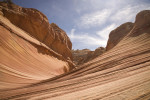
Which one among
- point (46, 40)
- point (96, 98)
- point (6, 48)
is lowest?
point (96, 98)

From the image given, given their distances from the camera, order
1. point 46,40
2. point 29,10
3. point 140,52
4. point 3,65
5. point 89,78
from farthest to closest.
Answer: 1. point 46,40
2. point 29,10
3. point 3,65
4. point 140,52
5. point 89,78

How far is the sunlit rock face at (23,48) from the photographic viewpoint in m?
4.85

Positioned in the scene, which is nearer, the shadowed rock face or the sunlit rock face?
the sunlit rock face

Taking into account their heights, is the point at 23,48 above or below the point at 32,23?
below

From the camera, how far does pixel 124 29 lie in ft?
29.5

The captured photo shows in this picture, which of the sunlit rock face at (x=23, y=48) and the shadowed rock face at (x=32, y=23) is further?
the shadowed rock face at (x=32, y=23)

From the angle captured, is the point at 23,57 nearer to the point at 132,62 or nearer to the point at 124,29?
the point at 132,62

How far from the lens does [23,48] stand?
7180 mm

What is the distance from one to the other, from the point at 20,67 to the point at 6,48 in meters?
1.52

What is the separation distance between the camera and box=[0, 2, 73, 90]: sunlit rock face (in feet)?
15.9

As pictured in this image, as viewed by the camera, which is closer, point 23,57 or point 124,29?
point 23,57

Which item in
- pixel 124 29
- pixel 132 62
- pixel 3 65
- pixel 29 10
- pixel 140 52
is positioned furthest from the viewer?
pixel 29 10

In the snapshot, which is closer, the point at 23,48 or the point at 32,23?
the point at 23,48

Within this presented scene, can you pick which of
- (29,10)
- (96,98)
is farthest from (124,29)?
(29,10)
